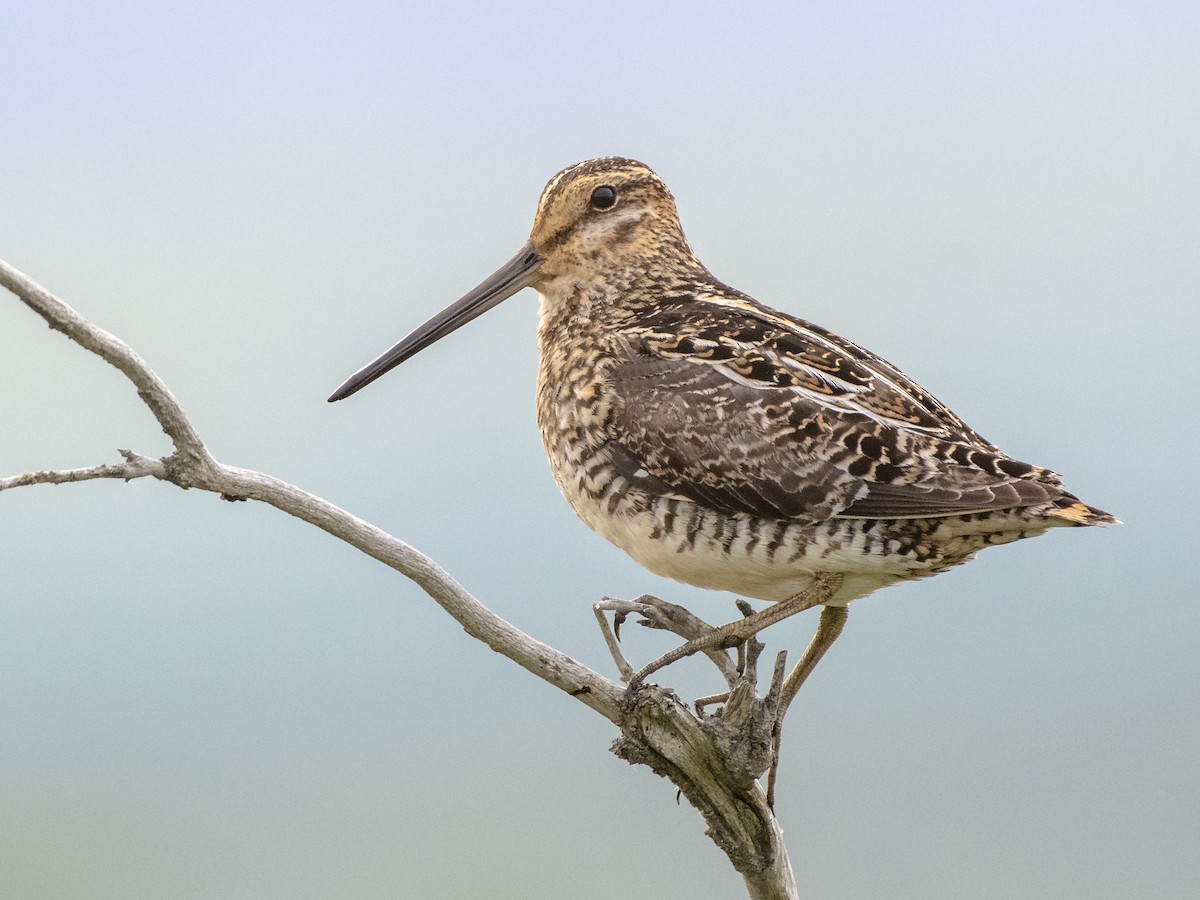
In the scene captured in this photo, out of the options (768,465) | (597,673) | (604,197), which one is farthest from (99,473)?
(604,197)

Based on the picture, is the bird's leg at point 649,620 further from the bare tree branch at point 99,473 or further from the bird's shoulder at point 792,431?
the bare tree branch at point 99,473

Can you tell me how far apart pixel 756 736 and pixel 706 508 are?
0.55 meters

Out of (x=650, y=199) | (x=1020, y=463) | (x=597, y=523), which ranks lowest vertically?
(x=597, y=523)

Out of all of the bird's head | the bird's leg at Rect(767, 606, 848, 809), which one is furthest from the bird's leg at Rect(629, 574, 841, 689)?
the bird's head

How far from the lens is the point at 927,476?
3287mm

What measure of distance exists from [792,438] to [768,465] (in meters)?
0.09

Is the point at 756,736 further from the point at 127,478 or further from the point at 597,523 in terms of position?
the point at 127,478

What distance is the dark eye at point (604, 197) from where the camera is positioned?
4.12 meters

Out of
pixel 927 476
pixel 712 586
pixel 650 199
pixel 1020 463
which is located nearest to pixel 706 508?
pixel 712 586

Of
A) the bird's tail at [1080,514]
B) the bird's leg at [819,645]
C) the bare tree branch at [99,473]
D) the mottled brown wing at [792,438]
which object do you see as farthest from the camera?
the bird's leg at [819,645]

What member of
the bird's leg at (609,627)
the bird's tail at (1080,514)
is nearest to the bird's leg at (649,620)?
the bird's leg at (609,627)

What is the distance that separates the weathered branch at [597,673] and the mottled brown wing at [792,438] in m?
0.40

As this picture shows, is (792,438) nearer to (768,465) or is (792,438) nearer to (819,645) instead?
(768,465)

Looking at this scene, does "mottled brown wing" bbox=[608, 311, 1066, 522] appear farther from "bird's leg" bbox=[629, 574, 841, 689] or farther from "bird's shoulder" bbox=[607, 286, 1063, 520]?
"bird's leg" bbox=[629, 574, 841, 689]
